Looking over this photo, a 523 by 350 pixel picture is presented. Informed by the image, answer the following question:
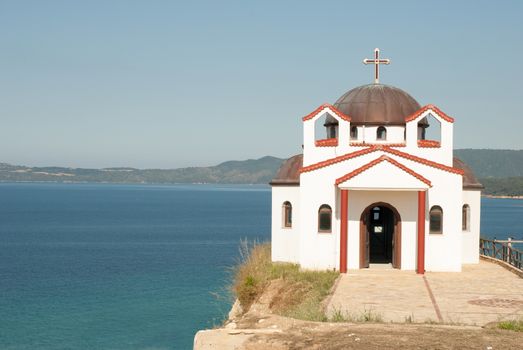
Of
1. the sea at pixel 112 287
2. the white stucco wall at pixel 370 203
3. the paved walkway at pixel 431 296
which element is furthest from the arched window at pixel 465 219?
the sea at pixel 112 287

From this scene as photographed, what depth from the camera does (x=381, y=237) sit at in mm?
29875

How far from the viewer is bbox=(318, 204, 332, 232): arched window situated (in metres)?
26.6

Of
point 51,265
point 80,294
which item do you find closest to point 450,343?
point 80,294

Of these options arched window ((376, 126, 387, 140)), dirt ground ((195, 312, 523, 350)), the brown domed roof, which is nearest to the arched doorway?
arched window ((376, 126, 387, 140))

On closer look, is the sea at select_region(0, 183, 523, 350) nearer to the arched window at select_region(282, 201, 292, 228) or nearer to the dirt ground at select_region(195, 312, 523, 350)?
the arched window at select_region(282, 201, 292, 228)

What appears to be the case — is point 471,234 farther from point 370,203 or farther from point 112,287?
point 112,287

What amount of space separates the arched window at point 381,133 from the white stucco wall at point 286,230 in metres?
3.91

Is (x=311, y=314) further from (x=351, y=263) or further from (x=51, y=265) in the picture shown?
(x=51, y=265)

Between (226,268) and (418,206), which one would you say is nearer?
(418,206)

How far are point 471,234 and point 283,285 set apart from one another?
31.9ft

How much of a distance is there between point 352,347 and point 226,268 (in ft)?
119

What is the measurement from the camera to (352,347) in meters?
13.1

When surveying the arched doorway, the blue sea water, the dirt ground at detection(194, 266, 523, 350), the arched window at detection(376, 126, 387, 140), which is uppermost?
the arched window at detection(376, 126, 387, 140)

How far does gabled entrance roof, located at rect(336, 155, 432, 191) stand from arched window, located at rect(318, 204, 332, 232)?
141cm
